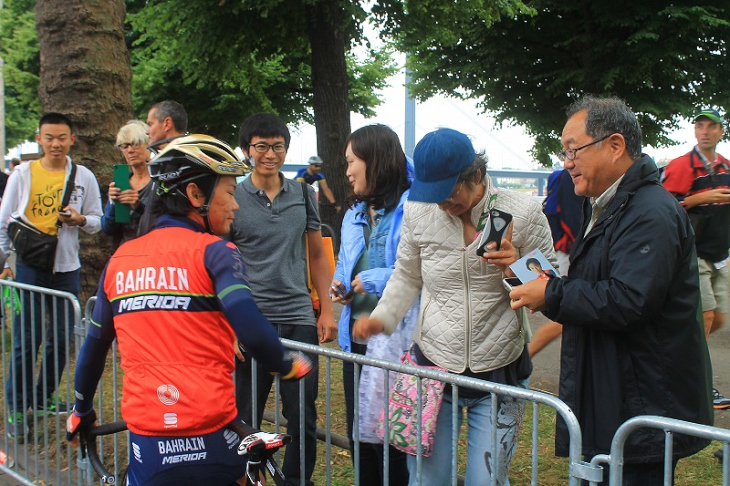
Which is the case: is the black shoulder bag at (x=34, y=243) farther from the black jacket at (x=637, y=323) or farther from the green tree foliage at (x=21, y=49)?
the green tree foliage at (x=21, y=49)

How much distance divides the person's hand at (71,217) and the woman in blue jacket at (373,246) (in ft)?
8.27

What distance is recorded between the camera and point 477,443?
288 centimetres

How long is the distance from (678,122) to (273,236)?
14.5 m

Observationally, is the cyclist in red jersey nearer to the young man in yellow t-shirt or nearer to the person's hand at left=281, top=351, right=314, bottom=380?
the person's hand at left=281, top=351, right=314, bottom=380

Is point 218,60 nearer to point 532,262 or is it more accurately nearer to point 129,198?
point 129,198

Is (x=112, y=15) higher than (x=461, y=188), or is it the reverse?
(x=112, y=15)

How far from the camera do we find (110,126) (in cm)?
685

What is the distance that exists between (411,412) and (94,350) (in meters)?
1.20

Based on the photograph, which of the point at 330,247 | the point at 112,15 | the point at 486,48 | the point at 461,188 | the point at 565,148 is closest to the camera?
the point at 565,148

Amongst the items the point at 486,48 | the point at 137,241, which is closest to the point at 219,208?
the point at 137,241

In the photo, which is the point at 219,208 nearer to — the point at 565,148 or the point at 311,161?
the point at 565,148

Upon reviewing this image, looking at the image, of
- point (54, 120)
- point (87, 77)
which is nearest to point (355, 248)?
A: point (54, 120)

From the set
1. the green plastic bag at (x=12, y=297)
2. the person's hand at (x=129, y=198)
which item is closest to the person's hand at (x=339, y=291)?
the person's hand at (x=129, y=198)

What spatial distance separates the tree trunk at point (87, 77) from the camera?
6645 mm
